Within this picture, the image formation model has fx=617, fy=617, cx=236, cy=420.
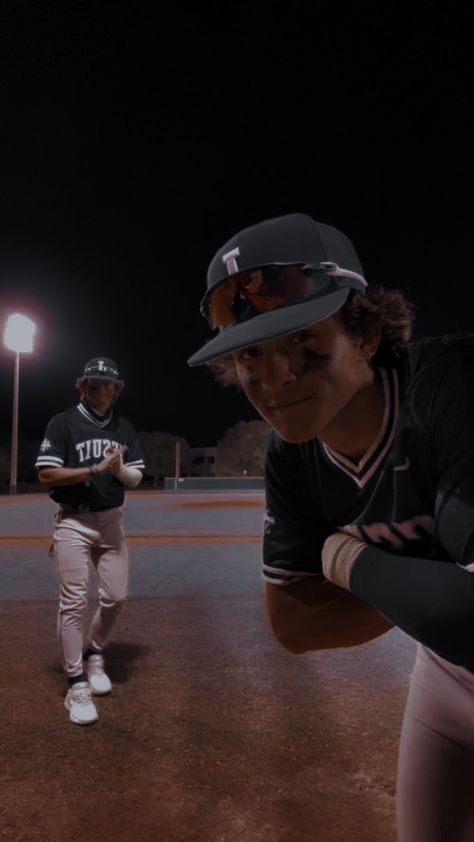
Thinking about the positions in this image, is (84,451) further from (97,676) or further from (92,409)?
(97,676)

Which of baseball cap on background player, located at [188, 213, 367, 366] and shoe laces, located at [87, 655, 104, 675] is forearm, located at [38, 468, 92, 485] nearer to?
shoe laces, located at [87, 655, 104, 675]

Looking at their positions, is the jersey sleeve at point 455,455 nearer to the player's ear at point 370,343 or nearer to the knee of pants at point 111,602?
the player's ear at point 370,343

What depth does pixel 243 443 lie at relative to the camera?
233 ft

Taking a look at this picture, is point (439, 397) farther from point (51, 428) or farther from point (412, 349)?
point (51, 428)

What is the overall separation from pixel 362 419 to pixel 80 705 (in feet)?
9.07

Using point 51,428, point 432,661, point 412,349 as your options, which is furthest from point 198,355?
point 51,428

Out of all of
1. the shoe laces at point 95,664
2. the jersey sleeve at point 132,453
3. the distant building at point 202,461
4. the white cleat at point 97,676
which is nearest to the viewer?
the white cleat at point 97,676

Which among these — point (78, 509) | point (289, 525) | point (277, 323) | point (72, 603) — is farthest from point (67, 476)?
point (277, 323)

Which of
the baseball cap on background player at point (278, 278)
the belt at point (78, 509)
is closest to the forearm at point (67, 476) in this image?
the belt at point (78, 509)

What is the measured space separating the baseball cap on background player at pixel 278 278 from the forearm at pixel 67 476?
2.65 m

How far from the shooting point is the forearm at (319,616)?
188 centimetres

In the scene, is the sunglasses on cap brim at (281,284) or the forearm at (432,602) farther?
the sunglasses on cap brim at (281,284)

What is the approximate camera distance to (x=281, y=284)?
1.54 m

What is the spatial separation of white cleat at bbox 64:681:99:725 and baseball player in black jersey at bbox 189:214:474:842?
2.13 meters
